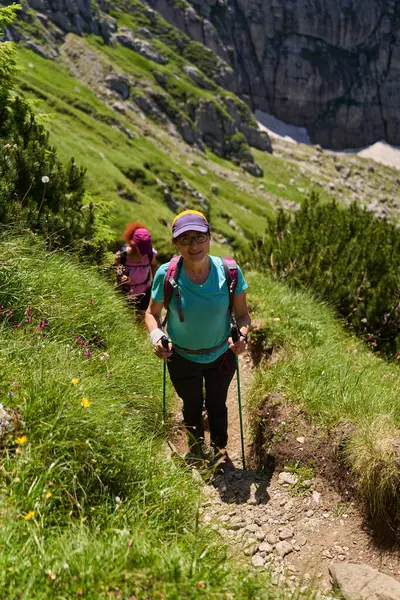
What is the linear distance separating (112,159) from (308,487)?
26.9 m

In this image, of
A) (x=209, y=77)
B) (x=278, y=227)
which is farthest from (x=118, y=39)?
(x=278, y=227)

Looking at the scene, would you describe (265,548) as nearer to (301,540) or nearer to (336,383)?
(301,540)

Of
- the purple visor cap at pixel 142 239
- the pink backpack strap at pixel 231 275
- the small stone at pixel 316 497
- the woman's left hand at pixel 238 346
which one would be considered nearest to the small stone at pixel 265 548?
the small stone at pixel 316 497

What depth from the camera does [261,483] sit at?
4.98 meters

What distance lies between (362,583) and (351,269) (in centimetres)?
864

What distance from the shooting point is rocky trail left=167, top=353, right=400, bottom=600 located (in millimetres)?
3510

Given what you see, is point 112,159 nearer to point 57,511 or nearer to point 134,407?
point 134,407

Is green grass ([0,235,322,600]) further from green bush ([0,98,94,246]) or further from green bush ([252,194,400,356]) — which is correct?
green bush ([252,194,400,356])

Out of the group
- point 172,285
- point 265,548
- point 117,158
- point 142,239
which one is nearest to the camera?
point 265,548

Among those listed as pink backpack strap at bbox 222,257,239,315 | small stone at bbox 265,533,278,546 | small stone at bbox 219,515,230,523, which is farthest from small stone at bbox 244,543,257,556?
pink backpack strap at bbox 222,257,239,315

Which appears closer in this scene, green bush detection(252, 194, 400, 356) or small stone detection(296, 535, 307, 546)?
small stone detection(296, 535, 307, 546)

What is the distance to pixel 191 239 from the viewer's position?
416cm

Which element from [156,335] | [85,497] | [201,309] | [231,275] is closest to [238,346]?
[201,309]

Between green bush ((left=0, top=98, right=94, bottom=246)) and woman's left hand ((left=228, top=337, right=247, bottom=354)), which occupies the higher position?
green bush ((left=0, top=98, right=94, bottom=246))
